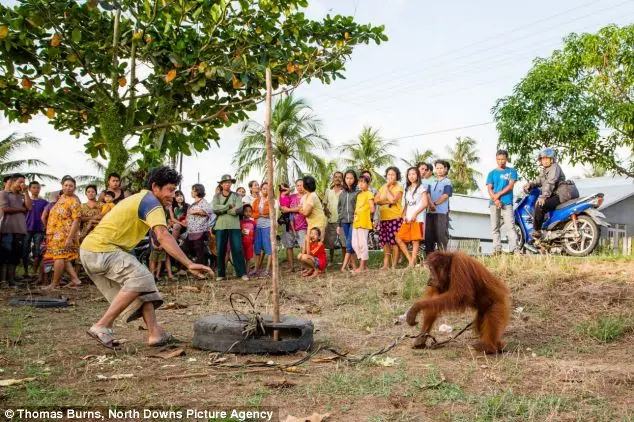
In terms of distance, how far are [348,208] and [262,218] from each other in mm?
1920

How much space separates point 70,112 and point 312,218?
4682 millimetres

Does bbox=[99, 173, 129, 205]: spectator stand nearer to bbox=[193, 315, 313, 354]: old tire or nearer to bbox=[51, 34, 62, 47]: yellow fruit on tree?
bbox=[51, 34, 62, 47]: yellow fruit on tree

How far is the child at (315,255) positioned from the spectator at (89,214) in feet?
11.8

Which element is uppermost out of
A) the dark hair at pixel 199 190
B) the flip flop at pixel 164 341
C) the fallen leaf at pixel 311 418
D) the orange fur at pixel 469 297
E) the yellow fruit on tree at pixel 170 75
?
the yellow fruit on tree at pixel 170 75

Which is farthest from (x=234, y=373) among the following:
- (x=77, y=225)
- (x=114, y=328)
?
(x=77, y=225)

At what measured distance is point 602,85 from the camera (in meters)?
17.4

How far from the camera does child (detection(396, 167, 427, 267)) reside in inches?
390

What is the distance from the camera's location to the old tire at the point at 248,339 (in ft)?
17.1

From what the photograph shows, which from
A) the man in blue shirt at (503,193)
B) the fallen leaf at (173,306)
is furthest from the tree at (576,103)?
the fallen leaf at (173,306)

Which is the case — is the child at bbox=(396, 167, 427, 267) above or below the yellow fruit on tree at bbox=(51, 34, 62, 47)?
below

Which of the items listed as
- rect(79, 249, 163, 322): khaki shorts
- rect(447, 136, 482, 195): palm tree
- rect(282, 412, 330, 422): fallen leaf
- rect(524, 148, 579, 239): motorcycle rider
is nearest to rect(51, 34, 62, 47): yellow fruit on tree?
rect(79, 249, 163, 322): khaki shorts

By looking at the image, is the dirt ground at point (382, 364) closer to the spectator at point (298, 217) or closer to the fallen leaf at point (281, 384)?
the fallen leaf at point (281, 384)

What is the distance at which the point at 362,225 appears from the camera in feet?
34.1

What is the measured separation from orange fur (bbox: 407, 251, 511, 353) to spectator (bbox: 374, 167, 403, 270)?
5.12 m
